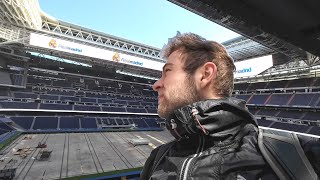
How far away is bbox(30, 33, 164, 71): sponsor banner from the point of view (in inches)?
1250

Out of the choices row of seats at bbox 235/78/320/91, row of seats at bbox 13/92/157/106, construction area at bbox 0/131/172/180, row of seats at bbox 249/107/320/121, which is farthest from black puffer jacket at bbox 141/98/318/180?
row of seats at bbox 13/92/157/106

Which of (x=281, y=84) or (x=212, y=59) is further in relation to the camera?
(x=281, y=84)

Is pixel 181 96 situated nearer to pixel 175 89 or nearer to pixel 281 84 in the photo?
pixel 175 89

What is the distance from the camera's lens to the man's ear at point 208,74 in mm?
1612

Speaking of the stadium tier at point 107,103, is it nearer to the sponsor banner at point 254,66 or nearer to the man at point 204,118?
the sponsor banner at point 254,66

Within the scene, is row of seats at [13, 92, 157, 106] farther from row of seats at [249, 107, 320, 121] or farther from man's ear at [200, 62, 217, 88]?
man's ear at [200, 62, 217, 88]

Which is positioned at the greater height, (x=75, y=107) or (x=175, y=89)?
(x=75, y=107)

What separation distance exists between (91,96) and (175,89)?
151ft

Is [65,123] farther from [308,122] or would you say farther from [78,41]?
[308,122]

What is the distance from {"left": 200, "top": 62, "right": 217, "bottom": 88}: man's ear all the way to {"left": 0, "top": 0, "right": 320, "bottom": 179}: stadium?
13895 mm

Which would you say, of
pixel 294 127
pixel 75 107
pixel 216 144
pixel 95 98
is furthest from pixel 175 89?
pixel 95 98

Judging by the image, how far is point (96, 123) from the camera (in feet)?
122

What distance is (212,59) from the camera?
5.47 ft

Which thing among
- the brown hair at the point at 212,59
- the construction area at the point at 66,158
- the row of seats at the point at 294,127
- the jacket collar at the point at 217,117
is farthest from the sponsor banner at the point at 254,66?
the jacket collar at the point at 217,117
